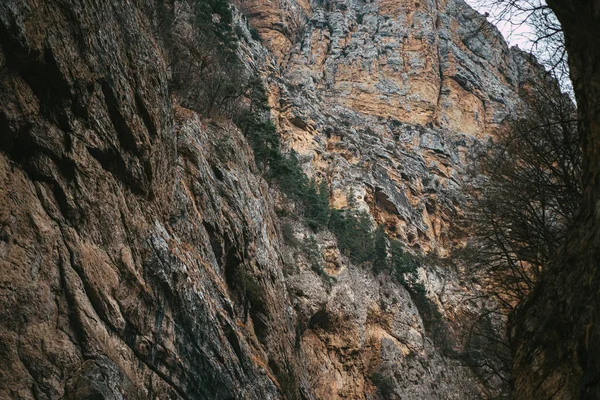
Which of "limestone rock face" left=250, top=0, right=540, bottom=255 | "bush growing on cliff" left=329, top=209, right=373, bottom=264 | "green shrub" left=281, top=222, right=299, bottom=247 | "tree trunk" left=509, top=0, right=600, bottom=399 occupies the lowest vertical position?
"tree trunk" left=509, top=0, right=600, bottom=399

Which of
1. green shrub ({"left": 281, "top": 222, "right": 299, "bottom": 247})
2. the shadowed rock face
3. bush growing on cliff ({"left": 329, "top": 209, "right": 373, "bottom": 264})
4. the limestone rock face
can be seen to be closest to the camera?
the shadowed rock face

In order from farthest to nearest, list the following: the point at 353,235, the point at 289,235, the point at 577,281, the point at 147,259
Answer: the point at 353,235
the point at 289,235
the point at 147,259
the point at 577,281

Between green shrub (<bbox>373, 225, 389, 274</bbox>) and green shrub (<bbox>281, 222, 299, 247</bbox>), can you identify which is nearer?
green shrub (<bbox>281, 222, 299, 247</bbox>)

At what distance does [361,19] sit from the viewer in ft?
299

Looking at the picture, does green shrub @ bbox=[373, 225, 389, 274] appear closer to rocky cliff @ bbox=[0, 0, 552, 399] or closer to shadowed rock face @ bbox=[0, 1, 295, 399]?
rocky cliff @ bbox=[0, 0, 552, 399]

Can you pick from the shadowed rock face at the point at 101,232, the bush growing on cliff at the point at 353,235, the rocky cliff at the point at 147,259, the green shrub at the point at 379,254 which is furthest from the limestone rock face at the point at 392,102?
the shadowed rock face at the point at 101,232

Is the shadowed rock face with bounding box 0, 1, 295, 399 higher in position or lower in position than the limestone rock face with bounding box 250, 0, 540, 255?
lower

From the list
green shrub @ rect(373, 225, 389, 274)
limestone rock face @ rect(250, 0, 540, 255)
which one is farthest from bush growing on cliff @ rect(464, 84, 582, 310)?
limestone rock face @ rect(250, 0, 540, 255)

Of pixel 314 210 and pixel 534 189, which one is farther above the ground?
pixel 314 210

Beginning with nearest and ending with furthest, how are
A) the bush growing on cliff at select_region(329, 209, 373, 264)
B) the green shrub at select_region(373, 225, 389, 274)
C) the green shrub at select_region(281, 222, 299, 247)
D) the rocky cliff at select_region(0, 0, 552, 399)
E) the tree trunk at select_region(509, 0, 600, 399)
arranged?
the tree trunk at select_region(509, 0, 600, 399) → the rocky cliff at select_region(0, 0, 552, 399) → the green shrub at select_region(281, 222, 299, 247) → the bush growing on cliff at select_region(329, 209, 373, 264) → the green shrub at select_region(373, 225, 389, 274)

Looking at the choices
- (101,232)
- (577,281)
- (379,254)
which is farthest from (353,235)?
(577,281)

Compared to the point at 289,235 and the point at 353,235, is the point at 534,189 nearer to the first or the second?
the point at 289,235

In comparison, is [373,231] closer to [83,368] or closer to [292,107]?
[292,107]

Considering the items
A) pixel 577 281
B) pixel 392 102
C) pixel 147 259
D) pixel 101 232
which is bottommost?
pixel 577 281
